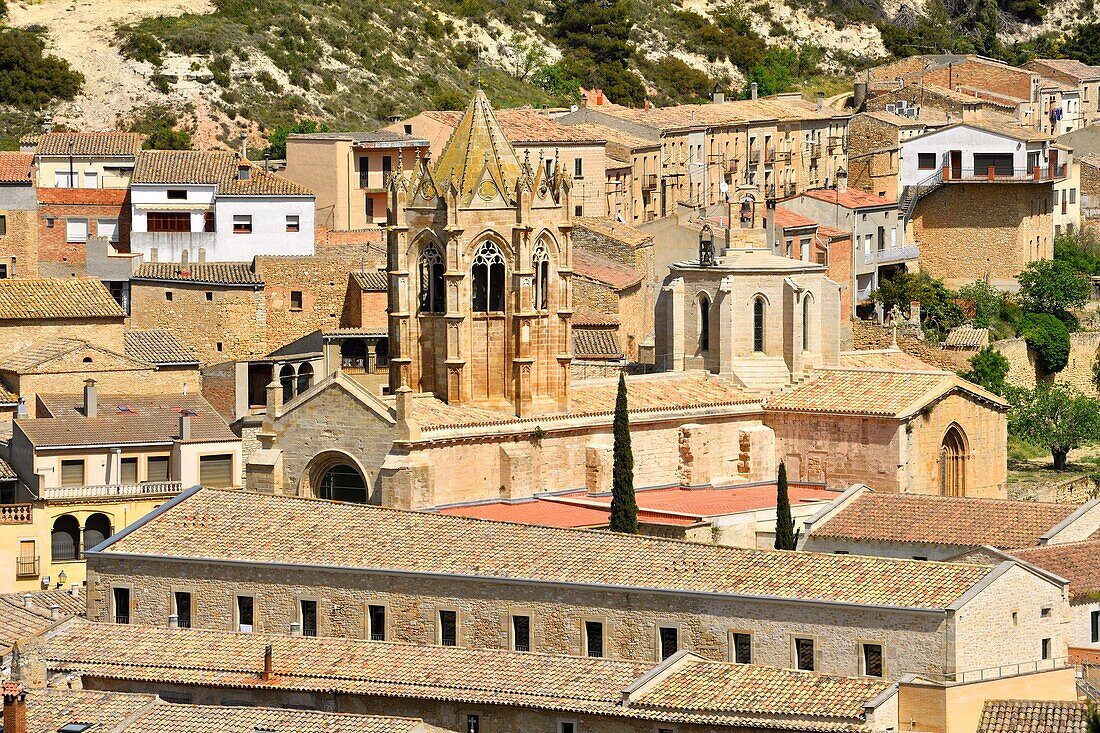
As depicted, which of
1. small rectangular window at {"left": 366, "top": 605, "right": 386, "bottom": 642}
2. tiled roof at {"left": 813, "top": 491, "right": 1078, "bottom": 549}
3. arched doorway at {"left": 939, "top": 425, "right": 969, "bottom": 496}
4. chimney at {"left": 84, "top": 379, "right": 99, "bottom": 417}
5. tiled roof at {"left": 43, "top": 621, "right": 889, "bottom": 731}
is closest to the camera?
tiled roof at {"left": 43, "top": 621, "right": 889, "bottom": 731}

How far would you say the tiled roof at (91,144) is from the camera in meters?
101

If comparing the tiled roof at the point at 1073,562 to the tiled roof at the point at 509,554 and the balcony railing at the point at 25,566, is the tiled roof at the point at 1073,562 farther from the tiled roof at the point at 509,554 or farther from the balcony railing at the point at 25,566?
the balcony railing at the point at 25,566

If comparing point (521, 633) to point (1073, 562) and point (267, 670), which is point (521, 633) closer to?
point (267, 670)

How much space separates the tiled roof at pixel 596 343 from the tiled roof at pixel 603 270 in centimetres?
279

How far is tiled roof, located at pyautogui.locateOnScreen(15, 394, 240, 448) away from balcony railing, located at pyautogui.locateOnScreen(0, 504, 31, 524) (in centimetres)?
195

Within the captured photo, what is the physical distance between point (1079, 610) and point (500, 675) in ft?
42.2

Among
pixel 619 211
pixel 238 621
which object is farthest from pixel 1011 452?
pixel 238 621

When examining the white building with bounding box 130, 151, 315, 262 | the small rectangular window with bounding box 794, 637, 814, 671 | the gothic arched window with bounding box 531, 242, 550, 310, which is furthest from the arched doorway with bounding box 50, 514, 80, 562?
the small rectangular window with bounding box 794, 637, 814, 671

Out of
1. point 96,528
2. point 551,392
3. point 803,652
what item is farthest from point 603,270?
point 803,652

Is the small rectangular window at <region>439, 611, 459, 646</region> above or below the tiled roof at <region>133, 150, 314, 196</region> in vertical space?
below

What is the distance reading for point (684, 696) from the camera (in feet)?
177

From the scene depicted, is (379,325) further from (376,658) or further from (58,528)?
(376,658)

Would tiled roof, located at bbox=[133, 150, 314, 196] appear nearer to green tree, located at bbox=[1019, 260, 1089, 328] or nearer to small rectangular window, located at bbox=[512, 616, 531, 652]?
green tree, located at bbox=[1019, 260, 1089, 328]

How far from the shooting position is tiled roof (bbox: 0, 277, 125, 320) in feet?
289
